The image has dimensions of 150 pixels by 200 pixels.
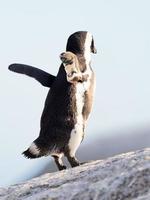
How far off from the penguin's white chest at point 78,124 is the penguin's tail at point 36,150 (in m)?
0.18

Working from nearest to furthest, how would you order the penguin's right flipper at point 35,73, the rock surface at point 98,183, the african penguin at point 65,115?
the rock surface at point 98,183 → the african penguin at point 65,115 → the penguin's right flipper at point 35,73

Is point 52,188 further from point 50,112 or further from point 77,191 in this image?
point 50,112

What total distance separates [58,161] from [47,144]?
0.14 m

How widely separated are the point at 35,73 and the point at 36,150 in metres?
0.58

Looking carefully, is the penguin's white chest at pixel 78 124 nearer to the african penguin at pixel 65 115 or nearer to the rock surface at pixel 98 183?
the african penguin at pixel 65 115

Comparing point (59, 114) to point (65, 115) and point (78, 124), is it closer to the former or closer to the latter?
point (65, 115)

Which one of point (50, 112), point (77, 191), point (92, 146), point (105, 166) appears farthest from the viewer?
point (92, 146)

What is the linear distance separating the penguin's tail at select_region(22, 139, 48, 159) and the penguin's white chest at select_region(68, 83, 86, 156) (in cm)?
18

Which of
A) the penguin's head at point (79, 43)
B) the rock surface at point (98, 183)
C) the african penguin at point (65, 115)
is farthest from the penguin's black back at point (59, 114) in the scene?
the rock surface at point (98, 183)

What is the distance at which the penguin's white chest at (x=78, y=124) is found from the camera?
19.7 feet

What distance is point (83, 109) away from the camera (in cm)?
607

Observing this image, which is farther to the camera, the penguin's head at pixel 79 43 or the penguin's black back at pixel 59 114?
the penguin's head at pixel 79 43

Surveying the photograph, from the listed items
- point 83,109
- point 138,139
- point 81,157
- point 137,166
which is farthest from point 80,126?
point 138,139

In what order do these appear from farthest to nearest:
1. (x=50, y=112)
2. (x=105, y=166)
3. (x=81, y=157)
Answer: (x=81, y=157)
(x=50, y=112)
(x=105, y=166)
